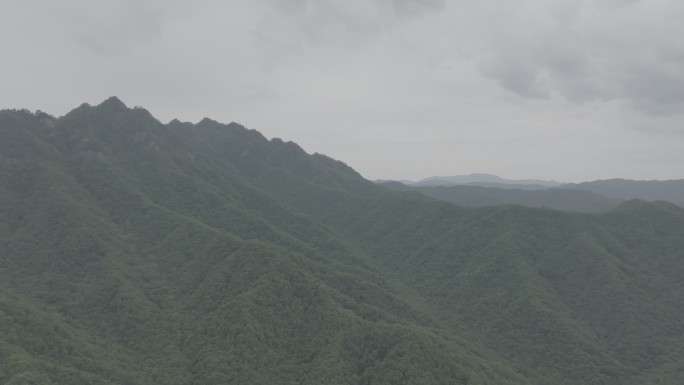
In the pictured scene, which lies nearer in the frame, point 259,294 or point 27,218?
point 259,294

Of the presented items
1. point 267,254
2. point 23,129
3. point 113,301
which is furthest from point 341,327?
point 23,129

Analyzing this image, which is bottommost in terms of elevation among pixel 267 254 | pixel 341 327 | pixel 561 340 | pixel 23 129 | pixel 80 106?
pixel 561 340

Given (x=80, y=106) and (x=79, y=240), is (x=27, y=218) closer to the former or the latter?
(x=79, y=240)

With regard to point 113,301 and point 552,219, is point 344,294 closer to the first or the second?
point 113,301

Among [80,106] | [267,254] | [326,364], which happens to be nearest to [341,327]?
[326,364]

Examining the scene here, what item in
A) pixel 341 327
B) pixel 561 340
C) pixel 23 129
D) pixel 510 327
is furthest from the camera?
pixel 23 129

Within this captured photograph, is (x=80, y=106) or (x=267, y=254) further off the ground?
(x=80, y=106)

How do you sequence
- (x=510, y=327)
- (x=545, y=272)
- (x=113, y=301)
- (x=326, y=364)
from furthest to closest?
1. (x=545, y=272)
2. (x=510, y=327)
3. (x=113, y=301)
4. (x=326, y=364)
